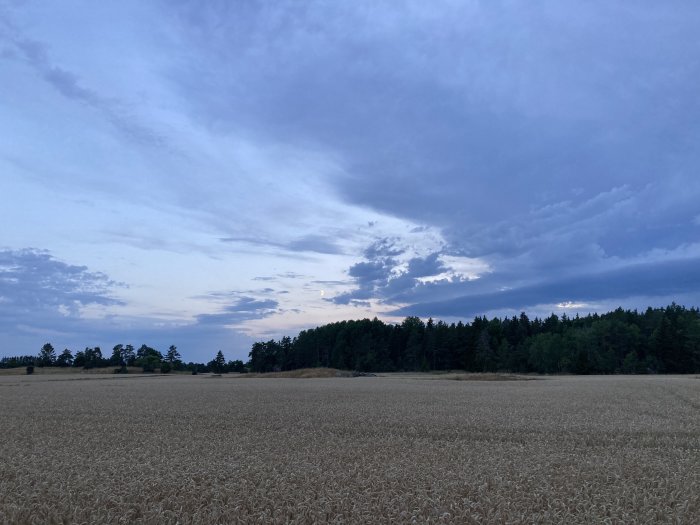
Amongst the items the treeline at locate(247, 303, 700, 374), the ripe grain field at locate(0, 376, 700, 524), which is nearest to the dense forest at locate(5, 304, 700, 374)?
the treeline at locate(247, 303, 700, 374)

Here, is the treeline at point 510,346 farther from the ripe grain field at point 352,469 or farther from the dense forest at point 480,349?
the ripe grain field at point 352,469

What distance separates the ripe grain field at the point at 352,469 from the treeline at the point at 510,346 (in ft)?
322

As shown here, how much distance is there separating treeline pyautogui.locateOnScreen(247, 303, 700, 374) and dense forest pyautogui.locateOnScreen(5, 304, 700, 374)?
0.64 ft

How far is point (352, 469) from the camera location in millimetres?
11008

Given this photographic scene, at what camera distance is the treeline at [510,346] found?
106m

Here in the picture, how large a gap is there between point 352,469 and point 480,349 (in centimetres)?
12117

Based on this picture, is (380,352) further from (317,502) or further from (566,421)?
(317,502)

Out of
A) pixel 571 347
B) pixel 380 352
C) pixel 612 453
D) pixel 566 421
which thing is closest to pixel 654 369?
pixel 571 347

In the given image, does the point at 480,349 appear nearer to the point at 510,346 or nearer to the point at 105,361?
the point at 510,346

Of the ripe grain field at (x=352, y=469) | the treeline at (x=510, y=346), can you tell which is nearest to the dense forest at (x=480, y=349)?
the treeline at (x=510, y=346)

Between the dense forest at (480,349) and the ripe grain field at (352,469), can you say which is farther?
the dense forest at (480,349)

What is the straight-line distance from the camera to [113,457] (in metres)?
12.6

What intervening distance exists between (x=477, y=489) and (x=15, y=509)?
7732mm

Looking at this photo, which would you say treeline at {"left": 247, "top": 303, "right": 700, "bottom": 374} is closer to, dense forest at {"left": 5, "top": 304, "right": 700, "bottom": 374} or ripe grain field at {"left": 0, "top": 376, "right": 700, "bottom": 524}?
dense forest at {"left": 5, "top": 304, "right": 700, "bottom": 374}
